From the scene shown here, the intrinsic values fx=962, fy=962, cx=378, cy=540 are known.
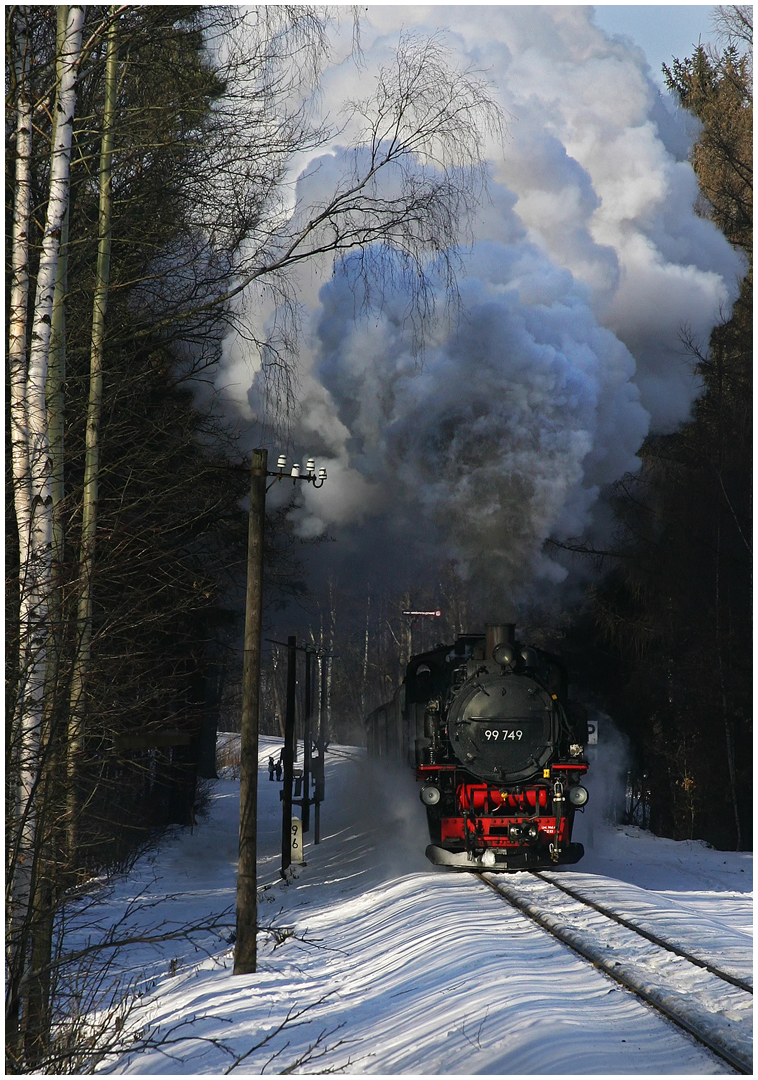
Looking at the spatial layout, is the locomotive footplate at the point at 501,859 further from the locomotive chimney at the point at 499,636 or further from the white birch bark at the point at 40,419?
the white birch bark at the point at 40,419

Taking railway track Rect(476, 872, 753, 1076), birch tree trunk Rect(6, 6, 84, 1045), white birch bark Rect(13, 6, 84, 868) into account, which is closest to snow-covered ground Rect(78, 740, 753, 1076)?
railway track Rect(476, 872, 753, 1076)

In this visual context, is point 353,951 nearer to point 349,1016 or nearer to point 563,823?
point 349,1016

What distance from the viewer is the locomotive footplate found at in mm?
11711

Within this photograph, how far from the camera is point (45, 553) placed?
16.8 ft

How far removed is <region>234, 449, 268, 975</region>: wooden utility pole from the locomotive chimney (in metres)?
3.62

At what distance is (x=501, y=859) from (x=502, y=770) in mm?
1114

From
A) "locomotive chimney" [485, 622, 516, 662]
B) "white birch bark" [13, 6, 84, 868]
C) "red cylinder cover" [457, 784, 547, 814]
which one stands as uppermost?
"white birch bark" [13, 6, 84, 868]

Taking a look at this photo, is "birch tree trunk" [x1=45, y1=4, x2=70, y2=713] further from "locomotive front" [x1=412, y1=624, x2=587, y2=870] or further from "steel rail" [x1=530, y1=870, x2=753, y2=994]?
"locomotive front" [x1=412, y1=624, x2=587, y2=870]

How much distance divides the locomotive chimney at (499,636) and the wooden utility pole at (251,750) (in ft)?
11.9

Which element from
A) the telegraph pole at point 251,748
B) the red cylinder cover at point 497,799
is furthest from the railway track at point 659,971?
the telegraph pole at point 251,748

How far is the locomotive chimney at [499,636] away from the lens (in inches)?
472

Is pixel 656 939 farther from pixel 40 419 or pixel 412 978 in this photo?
pixel 40 419

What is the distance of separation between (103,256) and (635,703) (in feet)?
52.9

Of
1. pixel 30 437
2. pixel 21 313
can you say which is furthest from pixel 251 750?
pixel 21 313
